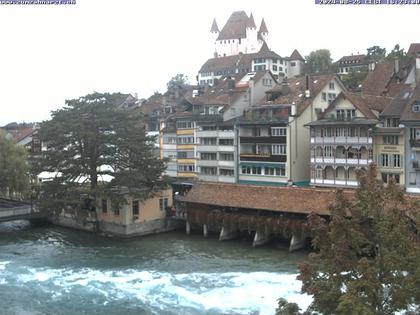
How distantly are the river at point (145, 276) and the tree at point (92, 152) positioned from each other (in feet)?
15.2

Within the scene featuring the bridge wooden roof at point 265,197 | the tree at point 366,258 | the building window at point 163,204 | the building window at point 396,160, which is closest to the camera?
the tree at point 366,258

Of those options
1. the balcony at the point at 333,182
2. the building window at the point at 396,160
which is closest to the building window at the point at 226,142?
the balcony at the point at 333,182

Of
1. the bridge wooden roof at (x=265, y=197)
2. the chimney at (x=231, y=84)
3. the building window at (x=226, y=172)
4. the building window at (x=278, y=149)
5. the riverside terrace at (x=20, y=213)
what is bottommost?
the riverside terrace at (x=20, y=213)

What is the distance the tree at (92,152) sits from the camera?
174ft

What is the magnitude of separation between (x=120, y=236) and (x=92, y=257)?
8544 mm

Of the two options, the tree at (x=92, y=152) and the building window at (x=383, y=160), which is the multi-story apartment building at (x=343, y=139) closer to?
the building window at (x=383, y=160)

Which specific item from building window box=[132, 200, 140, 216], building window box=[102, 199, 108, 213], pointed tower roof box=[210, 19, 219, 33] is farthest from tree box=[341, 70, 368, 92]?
pointed tower roof box=[210, 19, 219, 33]

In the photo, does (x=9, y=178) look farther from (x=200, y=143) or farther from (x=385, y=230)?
(x=385, y=230)

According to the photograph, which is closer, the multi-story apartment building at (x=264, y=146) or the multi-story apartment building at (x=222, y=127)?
the multi-story apartment building at (x=264, y=146)

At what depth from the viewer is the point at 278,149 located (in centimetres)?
6259

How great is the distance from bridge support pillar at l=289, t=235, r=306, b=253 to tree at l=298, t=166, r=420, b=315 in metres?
26.2

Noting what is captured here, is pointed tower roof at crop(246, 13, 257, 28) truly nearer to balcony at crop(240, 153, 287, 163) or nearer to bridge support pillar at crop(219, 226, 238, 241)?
balcony at crop(240, 153, 287, 163)

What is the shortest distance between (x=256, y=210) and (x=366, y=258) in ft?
103

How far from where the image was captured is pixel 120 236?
51.8 m
